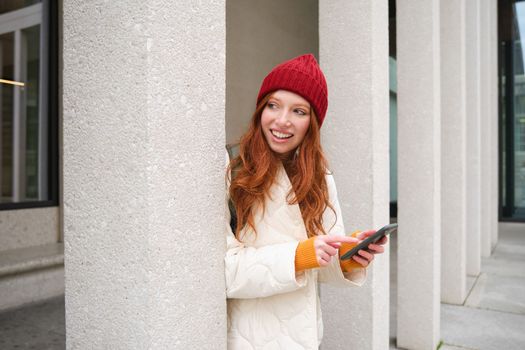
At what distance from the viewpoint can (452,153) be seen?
4.98 m

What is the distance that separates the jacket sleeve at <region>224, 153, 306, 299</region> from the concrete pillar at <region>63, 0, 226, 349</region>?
0.14 m

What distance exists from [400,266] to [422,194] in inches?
26.2

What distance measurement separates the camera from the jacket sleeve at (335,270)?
163 centimetres

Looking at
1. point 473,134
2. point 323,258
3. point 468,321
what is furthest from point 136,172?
point 473,134

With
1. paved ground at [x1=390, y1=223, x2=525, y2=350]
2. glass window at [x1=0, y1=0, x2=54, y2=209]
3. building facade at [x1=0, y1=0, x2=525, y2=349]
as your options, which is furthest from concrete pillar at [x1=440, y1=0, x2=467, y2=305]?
glass window at [x1=0, y1=0, x2=54, y2=209]

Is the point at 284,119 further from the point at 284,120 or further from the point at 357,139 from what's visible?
the point at 357,139

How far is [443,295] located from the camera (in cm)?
507

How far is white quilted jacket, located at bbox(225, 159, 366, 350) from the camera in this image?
1.39 meters

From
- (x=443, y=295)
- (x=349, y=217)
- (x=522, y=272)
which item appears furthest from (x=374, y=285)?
(x=522, y=272)

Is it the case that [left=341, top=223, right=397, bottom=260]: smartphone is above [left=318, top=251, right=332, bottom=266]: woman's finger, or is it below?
above

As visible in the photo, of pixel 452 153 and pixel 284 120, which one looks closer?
pixel 284 120

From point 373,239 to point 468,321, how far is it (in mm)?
3701

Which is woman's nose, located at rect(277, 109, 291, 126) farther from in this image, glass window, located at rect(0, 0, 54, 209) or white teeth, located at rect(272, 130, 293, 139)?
glass window, located at rect(0, 0, 54, 209)

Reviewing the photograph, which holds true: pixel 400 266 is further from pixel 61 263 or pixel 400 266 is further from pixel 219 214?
pixel 61 263
